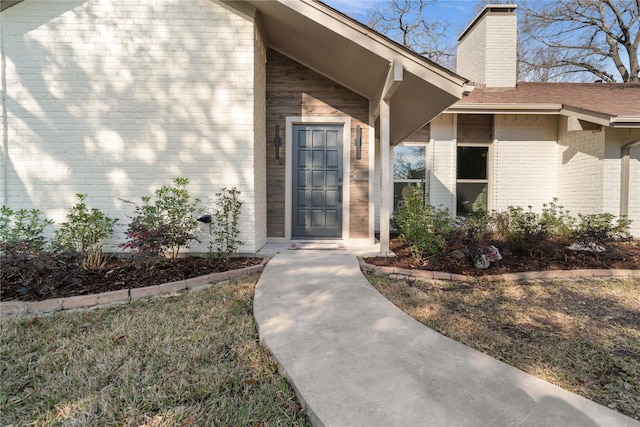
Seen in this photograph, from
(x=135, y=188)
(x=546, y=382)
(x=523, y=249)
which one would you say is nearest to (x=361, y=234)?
(x=523, y=249)

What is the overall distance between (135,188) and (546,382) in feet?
16.2

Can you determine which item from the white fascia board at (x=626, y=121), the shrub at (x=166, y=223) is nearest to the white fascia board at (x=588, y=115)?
the white fascia board at (x=626, y=121)

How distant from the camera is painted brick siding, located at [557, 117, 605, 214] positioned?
6.61 m

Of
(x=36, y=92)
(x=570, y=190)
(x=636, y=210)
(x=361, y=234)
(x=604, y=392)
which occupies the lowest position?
(x=604, y=392)

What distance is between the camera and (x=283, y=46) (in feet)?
17.3

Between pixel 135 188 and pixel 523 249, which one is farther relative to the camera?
pixel 523 249

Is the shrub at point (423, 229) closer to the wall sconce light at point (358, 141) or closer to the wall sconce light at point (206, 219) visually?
the wall sconce light at point (358, 141)

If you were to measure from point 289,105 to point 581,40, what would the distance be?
15.2 m

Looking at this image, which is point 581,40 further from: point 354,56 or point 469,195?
point 354,56

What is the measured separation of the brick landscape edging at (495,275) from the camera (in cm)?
384

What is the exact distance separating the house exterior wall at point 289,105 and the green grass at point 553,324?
8.49 feet

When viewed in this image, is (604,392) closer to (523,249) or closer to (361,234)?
(523,249)

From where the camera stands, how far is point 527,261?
179 inches

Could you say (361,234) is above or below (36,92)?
below
